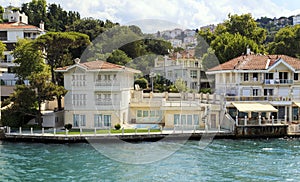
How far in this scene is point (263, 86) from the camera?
132ft

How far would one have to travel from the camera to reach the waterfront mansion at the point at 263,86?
37.0 m

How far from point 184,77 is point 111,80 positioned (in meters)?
25.4

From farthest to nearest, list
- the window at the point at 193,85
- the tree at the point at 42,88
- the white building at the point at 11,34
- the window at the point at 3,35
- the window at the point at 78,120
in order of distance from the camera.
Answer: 1. the window at the point at 193,85
2. the window at the point at 3,35
3. the white building at the point at 11,34
4. the window at the point at 78,120
5. the tree at the point at 42,88

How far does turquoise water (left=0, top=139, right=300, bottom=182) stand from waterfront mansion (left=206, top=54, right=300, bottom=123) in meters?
5.92

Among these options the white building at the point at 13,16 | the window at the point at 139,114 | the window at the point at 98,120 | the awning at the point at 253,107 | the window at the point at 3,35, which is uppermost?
the white building at the point at 13,16

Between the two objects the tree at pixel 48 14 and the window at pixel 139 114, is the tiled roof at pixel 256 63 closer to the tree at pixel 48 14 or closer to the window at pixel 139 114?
the window at pixel 139 114

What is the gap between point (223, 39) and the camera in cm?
5656

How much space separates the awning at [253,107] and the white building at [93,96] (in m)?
11.0

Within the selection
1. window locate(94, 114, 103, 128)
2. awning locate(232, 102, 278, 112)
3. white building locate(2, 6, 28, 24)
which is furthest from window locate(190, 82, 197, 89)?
white building locate(2, 6, 28, 24)

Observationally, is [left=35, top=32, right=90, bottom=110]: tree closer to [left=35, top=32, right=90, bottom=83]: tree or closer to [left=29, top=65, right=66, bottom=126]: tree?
[left=35, top=32, right=90, bottom=83]: tree

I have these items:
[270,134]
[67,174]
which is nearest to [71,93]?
[67,174]

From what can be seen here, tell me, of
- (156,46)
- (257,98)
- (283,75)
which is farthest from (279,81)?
(156,46)

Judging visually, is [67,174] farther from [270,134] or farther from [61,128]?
[270,134]

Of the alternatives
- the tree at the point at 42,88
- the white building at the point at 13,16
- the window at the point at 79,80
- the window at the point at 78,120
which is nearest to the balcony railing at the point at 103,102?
the window at the point at 78,120
